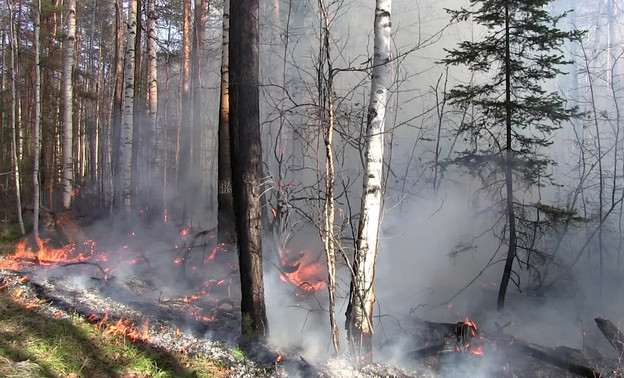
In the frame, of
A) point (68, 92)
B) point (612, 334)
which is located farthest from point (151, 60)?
point (612, 334)

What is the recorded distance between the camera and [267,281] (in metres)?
7.23

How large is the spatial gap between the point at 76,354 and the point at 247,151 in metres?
2.98

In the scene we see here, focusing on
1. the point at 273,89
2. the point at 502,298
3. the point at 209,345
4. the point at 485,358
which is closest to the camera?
the point at 209,345

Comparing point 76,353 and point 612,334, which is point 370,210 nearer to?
point 76,353

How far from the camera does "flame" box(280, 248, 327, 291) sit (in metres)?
7.61

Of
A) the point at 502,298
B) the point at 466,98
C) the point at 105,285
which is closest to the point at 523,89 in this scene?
the point at 466,98

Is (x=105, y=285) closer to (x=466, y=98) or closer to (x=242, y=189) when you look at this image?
(x=242, y=189)

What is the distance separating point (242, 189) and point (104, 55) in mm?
21819

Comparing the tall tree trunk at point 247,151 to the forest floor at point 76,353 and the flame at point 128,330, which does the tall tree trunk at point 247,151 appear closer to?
the forest floor at point 76,353

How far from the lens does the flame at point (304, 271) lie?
25.0 ft

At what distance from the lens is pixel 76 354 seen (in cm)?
426

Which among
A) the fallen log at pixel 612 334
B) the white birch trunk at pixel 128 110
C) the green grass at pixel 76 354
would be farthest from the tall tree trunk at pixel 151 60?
the fallen log at pixel 612 334

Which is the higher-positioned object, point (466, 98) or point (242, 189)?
point (466, 98)

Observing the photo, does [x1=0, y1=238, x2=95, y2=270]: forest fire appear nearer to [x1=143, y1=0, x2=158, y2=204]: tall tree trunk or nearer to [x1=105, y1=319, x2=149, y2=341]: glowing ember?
[x1=105, y1=319, x2=149, y2=341]: glowing ember
